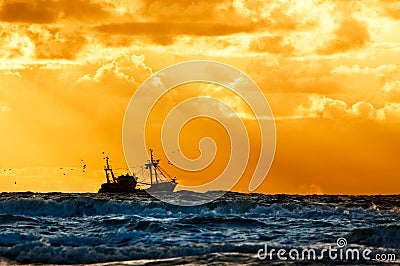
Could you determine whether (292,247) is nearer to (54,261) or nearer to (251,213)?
(54,261)

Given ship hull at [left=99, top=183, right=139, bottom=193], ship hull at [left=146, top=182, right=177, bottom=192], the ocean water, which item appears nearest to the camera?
the ocean water

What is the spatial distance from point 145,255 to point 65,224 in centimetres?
2148

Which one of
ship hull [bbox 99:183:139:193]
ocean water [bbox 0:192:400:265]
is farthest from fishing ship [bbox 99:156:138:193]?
ocean water [bbox 0:192:400:265]

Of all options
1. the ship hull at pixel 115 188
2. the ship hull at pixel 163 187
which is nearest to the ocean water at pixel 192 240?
the ship hull at pixel 115 188

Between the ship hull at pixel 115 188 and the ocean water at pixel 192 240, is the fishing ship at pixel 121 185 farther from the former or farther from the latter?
the ocean water at pixel 192 240

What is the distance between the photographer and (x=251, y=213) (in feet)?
221

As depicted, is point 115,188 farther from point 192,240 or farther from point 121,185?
point 192,240

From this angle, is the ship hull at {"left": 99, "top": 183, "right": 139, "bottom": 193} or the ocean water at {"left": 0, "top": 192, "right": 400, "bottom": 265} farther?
the ship hull at {"left": 99, "top": 183, "right": 139, "bottom": 193}

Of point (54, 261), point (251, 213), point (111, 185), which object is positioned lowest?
point (54, 261)

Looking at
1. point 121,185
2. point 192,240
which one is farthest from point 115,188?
point 192,240

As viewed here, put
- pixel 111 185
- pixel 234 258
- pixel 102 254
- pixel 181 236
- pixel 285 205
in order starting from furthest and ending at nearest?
pixel 111 185 < pixel 285 205 < pixel 181 236 < pixel 102 254 < pixel 234 258

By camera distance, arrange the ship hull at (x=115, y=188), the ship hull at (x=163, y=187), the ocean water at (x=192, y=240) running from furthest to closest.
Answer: the ship hull at (x=163, y=187)
the ship hull at (x=115, y=188)
the ocean water at (x=192, y=240)

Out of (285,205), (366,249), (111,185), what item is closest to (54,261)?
(366,249)

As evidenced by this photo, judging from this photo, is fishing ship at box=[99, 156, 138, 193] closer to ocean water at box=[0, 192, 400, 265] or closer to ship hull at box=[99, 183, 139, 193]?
ship hull at box=[99, 183, 139, 193]
